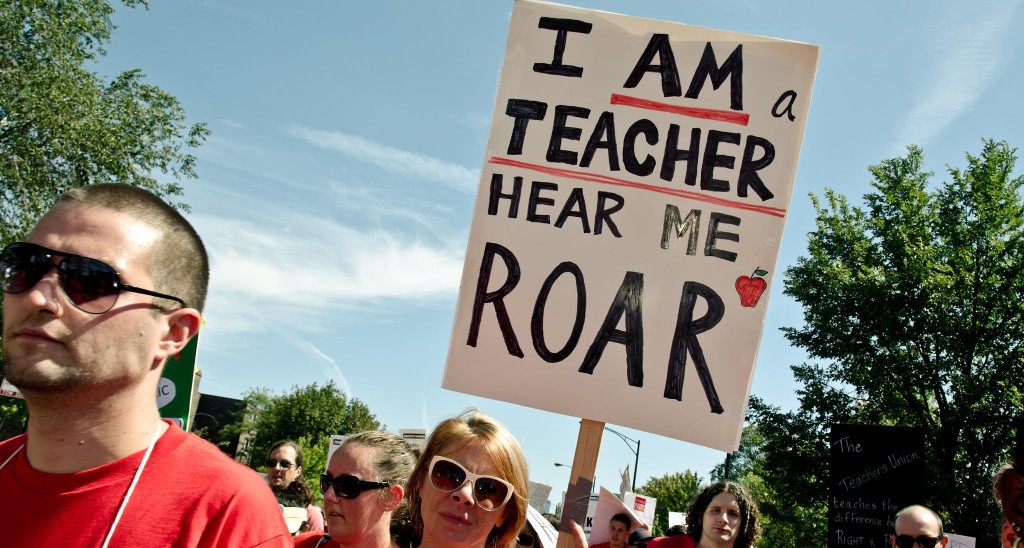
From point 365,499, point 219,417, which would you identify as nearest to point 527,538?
point 365,499

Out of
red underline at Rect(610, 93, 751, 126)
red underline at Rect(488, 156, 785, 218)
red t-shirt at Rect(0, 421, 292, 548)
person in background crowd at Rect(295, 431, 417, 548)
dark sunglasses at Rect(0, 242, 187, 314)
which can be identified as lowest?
person in background crowd at Rect(295, 431, 417, 548)

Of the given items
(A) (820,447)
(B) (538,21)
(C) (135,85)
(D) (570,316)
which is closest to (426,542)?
(D) (570,316)

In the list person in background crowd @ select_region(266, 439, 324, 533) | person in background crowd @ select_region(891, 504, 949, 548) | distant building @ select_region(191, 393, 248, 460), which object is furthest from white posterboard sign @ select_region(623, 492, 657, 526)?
distant building @ select_region(191, 393, 248, 460)

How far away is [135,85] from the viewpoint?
20.5m

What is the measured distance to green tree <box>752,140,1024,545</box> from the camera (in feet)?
72.7

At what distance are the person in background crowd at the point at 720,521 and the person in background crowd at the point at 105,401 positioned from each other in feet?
13.0

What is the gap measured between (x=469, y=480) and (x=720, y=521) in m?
2.72

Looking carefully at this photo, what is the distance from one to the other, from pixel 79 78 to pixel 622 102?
18.9 m

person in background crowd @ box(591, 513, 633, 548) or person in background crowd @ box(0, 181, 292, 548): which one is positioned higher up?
person in background crowd @ box(0, 181, 292, 548)

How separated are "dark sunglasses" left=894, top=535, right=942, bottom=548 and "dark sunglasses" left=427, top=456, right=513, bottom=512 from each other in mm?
3013

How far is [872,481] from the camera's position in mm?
7426

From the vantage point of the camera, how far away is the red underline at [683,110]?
3.58m

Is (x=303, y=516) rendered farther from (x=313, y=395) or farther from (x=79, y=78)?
(x=313, y=395)

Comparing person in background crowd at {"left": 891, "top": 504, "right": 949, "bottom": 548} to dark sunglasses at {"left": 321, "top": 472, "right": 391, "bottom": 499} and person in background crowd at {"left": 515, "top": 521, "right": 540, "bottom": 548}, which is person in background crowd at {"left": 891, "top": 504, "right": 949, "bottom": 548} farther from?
dark sunglasses at {"left": 321, "top": 472, "right": 391, "bottom": 499}
